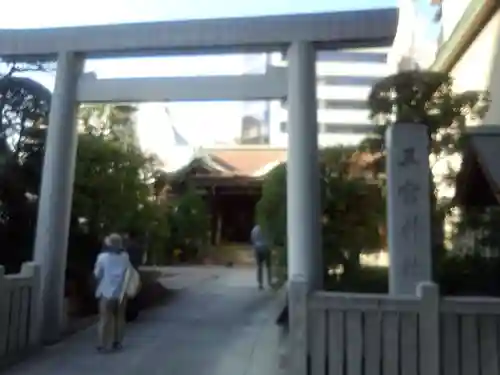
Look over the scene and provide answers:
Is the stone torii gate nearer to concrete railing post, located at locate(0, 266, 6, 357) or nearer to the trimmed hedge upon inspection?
concrete railing post, located at locate(0, 266, 6, 357)

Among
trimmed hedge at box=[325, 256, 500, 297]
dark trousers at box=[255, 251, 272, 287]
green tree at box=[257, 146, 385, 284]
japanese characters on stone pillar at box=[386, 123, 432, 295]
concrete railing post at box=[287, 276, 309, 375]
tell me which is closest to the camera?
concrete railing post at box=[287, 276, 309, 375]

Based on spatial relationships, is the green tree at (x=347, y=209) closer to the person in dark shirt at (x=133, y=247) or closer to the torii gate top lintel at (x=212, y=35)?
the torii gate top lintel at (x=212, y=35)

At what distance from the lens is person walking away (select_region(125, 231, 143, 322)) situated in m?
9.93

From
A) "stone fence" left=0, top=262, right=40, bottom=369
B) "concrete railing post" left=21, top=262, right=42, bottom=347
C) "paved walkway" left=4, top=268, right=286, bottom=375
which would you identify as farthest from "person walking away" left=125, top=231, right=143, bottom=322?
"stone fence" left=0, top=262, right=40, bottom=369

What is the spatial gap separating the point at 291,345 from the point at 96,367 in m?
2.56

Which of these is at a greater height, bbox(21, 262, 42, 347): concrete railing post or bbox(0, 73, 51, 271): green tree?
bbox(0, 73, 51, 271): green tree

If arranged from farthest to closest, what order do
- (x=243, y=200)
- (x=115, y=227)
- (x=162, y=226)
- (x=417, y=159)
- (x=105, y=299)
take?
(x=243, y=200) → (x=162, y=226) → (x=115, y=227) → (x=105, y=299) → (x=417, y=159)

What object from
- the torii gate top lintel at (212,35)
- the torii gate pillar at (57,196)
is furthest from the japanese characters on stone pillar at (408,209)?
the torii gate pillar at (57,196)

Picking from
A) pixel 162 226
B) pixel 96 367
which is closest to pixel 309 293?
pixel 96 367

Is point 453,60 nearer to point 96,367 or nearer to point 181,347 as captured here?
point 181,347

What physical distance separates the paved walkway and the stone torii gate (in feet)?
3.30

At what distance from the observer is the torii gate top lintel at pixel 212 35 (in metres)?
7.73

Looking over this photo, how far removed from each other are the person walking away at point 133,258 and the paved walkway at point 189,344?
0.60ft

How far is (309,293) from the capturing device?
5.68 m
